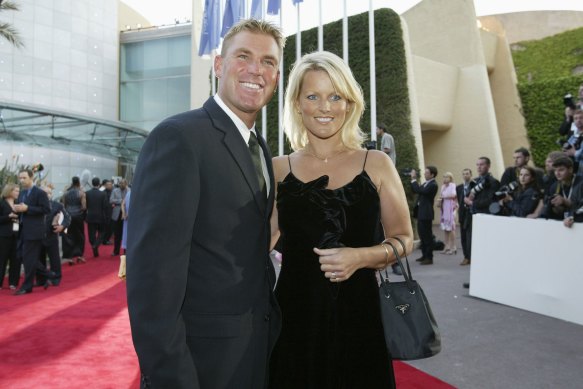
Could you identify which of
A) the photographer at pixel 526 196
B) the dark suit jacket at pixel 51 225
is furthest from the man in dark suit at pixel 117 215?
the photographer at pixel 526 196

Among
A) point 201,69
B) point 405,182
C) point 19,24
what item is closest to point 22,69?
point 19,24

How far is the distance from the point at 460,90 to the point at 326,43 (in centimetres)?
598

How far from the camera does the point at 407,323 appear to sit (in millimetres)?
1912

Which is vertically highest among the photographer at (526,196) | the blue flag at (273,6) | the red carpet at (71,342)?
the blue flag at (273,6)

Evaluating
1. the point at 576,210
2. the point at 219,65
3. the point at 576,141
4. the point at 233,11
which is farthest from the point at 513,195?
the point at 233,11

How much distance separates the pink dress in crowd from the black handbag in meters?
9.51

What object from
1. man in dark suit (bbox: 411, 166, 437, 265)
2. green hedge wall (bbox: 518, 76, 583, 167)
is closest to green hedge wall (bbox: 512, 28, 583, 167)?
green hedge wall (bbox: 518, 76, 583, 167)

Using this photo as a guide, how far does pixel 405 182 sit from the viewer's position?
41.8 ft

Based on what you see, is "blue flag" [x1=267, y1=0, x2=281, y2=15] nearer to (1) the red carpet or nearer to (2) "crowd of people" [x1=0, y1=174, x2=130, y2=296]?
(2) "crowd of people" [x1=0, y1=174, x2=130, y2=296]

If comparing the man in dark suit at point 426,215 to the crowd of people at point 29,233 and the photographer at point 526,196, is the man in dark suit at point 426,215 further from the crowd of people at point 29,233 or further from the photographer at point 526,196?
the crowd of people at point 29,233

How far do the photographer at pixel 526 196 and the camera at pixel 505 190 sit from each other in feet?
0.37

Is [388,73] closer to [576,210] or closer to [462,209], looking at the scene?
[462,209]

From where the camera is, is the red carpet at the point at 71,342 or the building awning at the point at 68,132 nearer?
the red carpet at the point at 71,342

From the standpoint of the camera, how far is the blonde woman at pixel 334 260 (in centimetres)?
198
